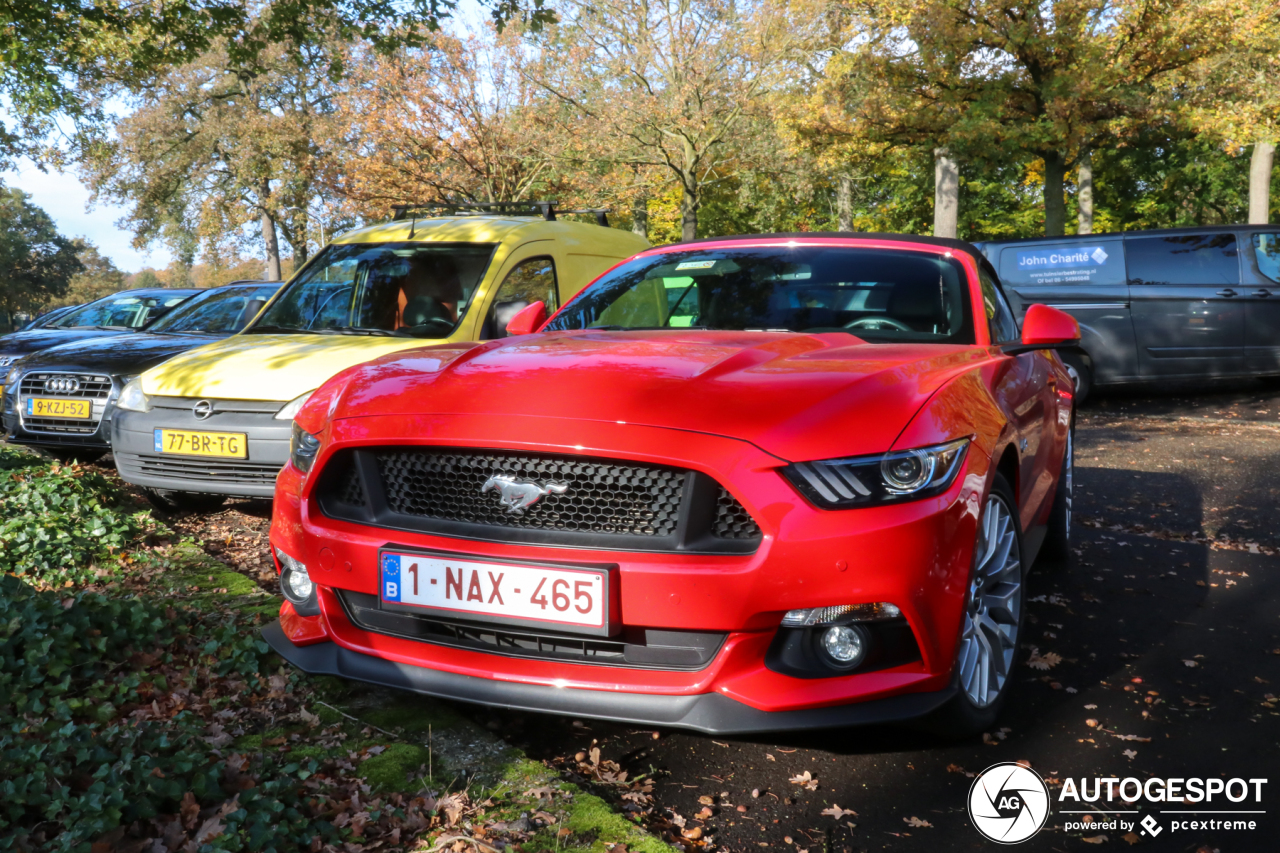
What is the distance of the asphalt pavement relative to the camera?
2666mm

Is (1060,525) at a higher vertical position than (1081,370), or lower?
higher

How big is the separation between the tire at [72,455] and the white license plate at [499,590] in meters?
5.92

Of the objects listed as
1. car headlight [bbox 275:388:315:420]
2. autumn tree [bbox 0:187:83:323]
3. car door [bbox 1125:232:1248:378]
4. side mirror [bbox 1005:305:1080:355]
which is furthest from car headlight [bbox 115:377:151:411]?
autumn tree [bbox 0:187:83:323]

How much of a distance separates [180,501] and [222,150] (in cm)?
3277

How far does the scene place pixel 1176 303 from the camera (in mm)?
12109

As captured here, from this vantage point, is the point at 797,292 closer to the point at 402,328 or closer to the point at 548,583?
the point at 548,583

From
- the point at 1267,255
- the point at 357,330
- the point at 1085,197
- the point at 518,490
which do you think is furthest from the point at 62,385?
the point at 1085,197

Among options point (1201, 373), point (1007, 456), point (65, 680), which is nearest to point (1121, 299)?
point (1201, 373)

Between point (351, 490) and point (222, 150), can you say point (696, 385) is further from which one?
point (222, 150)

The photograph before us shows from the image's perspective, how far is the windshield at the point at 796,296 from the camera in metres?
3.94

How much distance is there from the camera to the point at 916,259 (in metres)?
4.23

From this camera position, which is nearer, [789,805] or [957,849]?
[957,849]

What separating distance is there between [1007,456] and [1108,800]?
1072mm

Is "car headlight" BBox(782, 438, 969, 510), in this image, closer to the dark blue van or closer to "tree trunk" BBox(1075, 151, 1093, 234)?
the dark blue van
